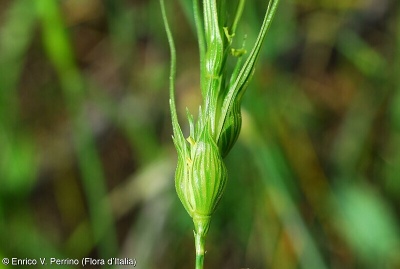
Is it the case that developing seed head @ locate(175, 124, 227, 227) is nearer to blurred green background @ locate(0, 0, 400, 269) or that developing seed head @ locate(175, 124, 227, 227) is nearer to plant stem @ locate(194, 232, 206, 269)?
plant stem @ locate(194, 232, 206, 269)

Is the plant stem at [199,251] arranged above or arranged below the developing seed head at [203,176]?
below

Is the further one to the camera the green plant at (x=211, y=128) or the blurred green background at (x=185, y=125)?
the blurred green background at (x=185, y=125)

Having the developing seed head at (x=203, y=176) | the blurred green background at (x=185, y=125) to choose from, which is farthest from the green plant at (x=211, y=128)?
the blurred green background at (x=185, y=125)

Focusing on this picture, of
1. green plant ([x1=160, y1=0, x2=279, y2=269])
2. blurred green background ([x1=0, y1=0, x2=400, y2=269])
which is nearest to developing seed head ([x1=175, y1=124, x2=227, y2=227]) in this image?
green plant ([x1=160, y1=0, x2=279, y2=269])

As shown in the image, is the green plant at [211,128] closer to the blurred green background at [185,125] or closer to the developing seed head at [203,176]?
the developing seed head at [203,176]

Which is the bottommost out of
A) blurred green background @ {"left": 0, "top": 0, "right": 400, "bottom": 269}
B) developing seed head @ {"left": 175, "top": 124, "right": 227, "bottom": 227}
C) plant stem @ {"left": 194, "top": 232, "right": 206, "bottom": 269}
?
blurred green background @ {"left": 0, "top": 0, "right": 400, "bottom": 269}

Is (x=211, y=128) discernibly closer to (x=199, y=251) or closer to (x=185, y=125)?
(x=199, y=251)

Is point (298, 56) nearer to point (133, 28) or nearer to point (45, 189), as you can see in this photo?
point (133, 28)

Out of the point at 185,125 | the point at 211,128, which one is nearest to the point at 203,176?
the point at 211,128

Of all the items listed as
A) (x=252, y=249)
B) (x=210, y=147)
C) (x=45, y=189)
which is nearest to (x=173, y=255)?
(x=252, y=249)
